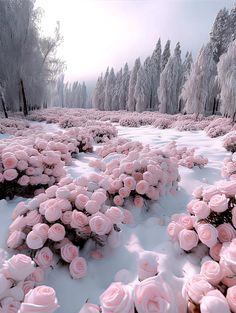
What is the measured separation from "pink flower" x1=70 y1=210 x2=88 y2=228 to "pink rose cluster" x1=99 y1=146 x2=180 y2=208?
0.79m

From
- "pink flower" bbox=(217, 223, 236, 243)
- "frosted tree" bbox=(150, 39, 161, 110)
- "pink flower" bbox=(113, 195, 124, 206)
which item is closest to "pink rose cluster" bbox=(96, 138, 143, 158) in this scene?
"pink flower" bbox=(113, 195, 124, 206)

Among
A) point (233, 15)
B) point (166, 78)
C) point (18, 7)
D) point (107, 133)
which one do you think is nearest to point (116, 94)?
point (166, 78)

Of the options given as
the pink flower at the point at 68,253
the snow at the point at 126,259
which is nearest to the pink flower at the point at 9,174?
the snow at the point at 126,259

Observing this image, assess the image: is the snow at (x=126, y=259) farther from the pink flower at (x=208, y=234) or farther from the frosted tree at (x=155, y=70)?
the frosted tree at (x=155, y=70)

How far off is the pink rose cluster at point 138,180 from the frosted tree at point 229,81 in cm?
1120

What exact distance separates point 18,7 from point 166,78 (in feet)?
62.3

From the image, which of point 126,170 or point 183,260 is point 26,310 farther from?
point 126,170

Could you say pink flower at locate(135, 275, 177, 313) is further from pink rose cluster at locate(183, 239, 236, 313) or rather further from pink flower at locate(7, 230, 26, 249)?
pink flower at locate(7, 230, 26, 249)

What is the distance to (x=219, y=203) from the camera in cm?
197

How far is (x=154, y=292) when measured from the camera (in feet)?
4.30

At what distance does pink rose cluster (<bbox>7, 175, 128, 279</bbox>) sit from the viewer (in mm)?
2039

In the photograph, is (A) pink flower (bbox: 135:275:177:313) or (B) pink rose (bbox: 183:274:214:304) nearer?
(A) pink flower (bbox: 135:275:177:313)

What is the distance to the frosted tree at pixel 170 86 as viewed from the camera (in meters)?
30.9

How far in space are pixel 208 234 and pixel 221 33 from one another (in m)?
32.6
